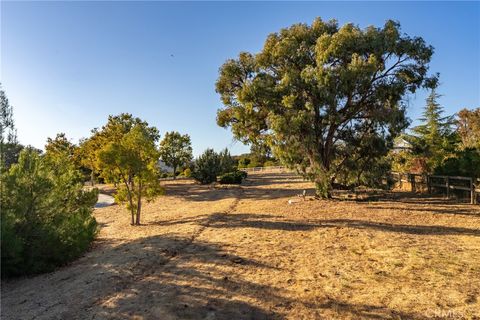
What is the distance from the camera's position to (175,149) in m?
35.2

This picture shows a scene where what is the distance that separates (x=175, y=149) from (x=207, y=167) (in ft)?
25.7

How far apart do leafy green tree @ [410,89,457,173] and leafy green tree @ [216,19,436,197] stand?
5.56 metres

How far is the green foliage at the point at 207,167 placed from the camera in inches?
1131

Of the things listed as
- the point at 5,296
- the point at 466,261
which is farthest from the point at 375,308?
the point at 5,296

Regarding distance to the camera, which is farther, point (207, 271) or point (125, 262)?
point (125, 262)

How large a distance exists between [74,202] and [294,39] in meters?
11.6

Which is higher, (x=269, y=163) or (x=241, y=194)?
(x=269, y=163)

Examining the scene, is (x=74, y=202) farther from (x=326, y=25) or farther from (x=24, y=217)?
(x=326, y=25)

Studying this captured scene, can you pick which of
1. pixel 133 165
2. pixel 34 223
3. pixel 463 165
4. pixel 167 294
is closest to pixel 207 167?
pixel 133 165

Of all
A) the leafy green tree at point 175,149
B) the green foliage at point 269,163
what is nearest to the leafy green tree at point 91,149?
the leafy green tree at point 175,149

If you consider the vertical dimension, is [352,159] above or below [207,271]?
above

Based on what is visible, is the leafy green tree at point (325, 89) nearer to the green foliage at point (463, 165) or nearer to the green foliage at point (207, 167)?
the green foliage at point (463, 165)

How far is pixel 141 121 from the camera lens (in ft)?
101

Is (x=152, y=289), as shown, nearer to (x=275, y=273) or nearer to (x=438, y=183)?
(x=275, y=273)
